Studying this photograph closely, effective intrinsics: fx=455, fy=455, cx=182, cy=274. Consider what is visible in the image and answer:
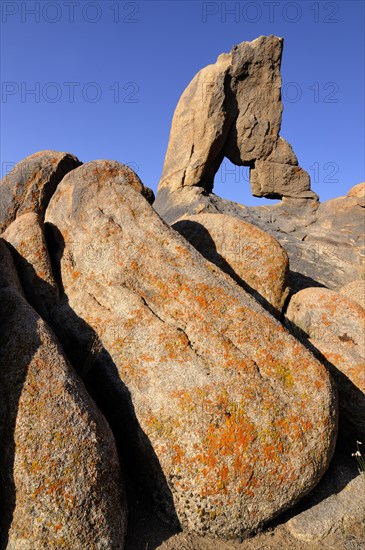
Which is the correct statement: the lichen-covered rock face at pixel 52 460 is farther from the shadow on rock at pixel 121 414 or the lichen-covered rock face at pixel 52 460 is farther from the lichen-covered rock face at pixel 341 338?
the lichen-covered rock face at pixel 341 338

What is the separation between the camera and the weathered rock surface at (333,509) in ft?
15.1

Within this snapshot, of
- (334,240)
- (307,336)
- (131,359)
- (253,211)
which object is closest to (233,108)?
(253,211)

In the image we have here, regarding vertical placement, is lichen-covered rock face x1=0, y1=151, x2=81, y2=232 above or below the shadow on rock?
above

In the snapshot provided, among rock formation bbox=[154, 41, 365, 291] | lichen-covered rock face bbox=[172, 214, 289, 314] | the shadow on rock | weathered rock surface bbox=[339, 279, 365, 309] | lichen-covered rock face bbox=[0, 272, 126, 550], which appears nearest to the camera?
lichen-covered rock face bbox=[0, 272, 126, 550]

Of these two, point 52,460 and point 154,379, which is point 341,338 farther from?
point 52,460

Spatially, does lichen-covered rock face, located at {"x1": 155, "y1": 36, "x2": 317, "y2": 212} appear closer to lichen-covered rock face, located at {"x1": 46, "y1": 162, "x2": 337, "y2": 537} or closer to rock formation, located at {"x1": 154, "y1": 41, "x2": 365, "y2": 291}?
rock formation, located at {"x1": 154, "y1": 41, "x2": 365, "y2": 291}

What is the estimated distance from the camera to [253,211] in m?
17.1

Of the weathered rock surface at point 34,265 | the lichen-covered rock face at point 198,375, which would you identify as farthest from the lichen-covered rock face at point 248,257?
the weathered rock surface at point 34,265

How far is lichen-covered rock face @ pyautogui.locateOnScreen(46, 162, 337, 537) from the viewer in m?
4.36

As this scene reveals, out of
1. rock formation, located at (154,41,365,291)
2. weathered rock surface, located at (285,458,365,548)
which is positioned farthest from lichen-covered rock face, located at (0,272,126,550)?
rock formation, located at (154,41,365,291)

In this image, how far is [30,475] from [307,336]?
468cm

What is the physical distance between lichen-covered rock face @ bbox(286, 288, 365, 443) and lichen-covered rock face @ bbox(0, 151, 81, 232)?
15.5ft

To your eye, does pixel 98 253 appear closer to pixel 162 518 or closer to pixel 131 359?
pixel 131 359

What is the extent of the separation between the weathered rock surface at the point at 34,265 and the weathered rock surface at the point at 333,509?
3835 millimetres
